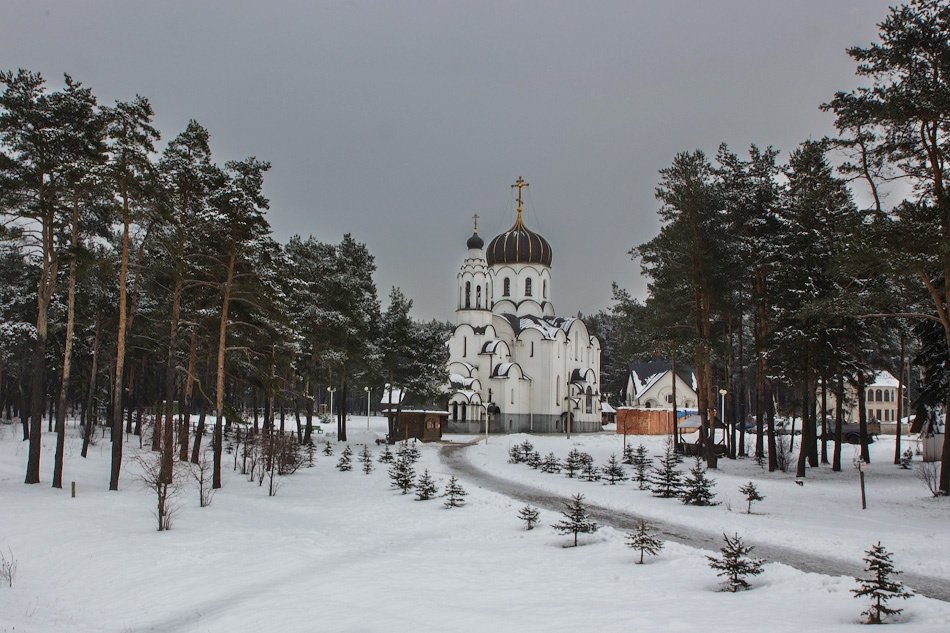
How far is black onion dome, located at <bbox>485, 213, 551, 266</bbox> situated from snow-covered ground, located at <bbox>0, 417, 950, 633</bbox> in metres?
48.8

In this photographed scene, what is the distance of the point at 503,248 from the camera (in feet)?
228

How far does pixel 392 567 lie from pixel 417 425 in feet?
112

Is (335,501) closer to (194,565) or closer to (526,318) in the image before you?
(194,565)

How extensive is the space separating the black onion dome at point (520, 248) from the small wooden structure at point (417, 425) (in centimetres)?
2596

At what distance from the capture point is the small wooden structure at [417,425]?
4559cm

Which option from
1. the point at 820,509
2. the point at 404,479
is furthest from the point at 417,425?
the point at 820,509

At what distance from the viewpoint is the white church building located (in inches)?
2422

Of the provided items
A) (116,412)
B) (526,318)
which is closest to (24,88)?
(116,412)

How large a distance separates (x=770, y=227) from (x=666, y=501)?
39.2 feet

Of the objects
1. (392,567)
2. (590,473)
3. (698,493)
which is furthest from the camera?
(590,473)

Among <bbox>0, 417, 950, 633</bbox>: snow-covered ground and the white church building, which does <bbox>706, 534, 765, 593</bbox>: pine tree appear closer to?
<bbox>0, 417, 950, 633</bbox>: snow-covered ground

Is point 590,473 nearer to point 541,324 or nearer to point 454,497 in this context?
point 454,497

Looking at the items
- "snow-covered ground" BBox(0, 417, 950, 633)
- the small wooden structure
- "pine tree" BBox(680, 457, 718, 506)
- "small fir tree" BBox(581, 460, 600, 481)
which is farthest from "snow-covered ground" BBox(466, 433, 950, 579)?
the small wooden structure

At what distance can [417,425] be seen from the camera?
46.1 meters
